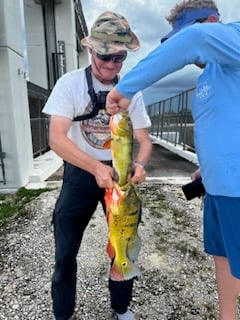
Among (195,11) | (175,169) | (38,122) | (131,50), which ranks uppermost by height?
(195,11)

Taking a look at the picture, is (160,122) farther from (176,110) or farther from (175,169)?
(175,169)

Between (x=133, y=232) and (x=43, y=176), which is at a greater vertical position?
(x=133, y=232)

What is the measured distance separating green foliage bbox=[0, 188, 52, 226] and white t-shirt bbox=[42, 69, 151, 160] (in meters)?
2.83

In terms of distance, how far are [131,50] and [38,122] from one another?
7916 millimetres

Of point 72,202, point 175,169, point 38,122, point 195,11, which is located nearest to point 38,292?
point 72,202

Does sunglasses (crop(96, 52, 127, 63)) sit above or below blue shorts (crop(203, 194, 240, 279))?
above

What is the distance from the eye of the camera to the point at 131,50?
6.11 feet

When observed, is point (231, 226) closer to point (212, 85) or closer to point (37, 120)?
point (212, 85)

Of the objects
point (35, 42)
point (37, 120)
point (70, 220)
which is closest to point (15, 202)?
point (70, 220)

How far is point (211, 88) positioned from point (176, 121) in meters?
9.87

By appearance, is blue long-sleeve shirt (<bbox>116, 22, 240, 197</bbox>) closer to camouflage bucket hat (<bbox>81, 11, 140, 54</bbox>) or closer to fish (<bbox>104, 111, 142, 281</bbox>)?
fish (<bbox>104, 111, 142, 281</bbox>)

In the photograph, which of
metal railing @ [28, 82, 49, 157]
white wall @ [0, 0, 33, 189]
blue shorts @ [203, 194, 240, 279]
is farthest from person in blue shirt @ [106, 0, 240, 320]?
metal railing @ [28, 82, 49, 157]

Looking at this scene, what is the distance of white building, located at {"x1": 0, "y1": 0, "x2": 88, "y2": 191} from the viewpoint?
5.71 metres

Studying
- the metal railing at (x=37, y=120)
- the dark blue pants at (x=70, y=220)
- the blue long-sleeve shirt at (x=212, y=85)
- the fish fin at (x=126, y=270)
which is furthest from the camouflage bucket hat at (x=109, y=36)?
the metal railing at (x=37, y=120)
